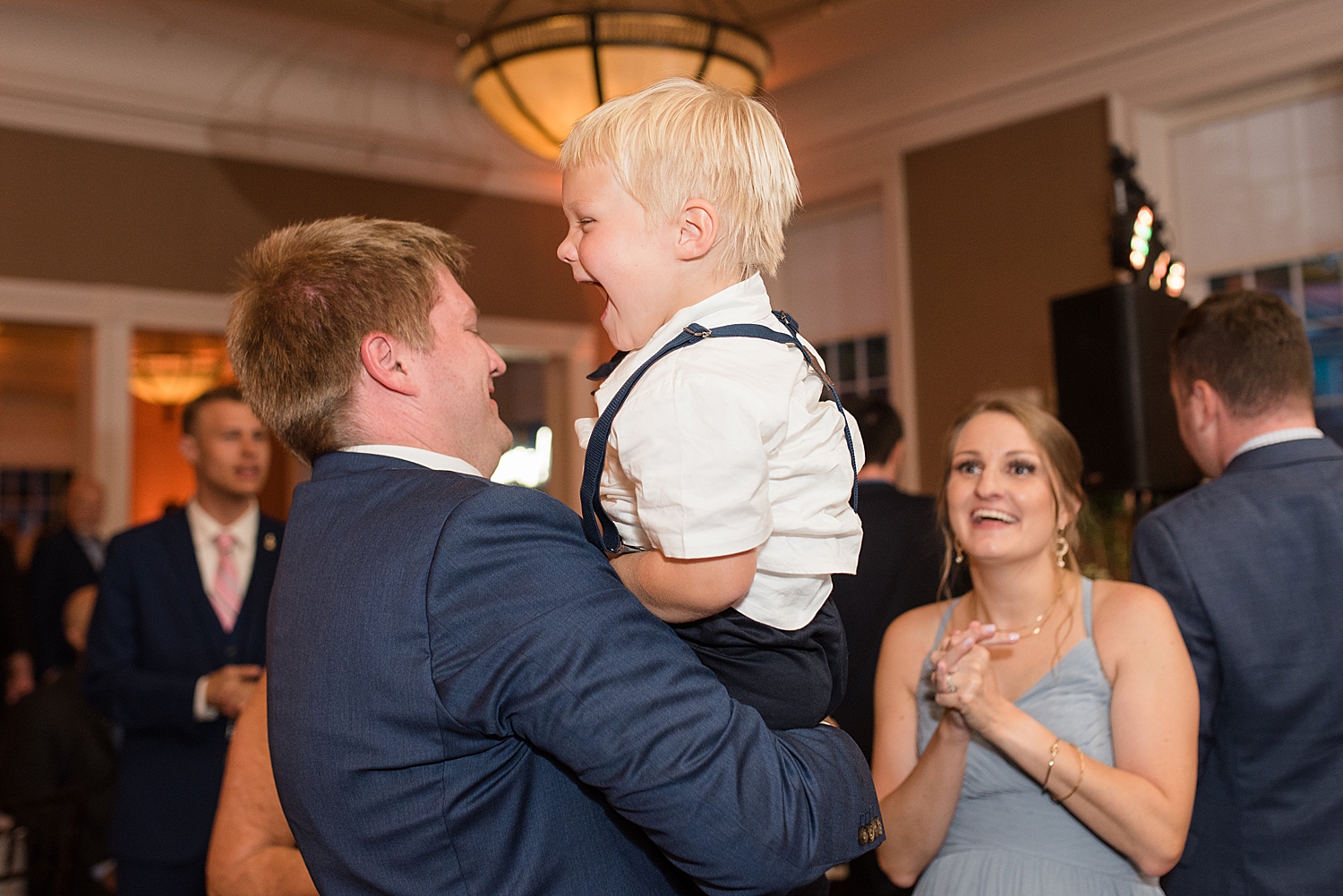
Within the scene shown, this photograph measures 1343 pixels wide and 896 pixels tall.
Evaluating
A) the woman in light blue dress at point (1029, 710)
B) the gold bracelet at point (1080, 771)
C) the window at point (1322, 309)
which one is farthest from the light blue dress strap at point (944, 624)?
the window at point (1322, 309)

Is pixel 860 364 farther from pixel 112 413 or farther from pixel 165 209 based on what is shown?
pixel 112 413

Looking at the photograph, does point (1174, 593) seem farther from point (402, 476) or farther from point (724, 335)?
point (402, 476)

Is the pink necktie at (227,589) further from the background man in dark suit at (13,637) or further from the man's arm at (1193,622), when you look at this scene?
the background man in dark suit at (13,637)

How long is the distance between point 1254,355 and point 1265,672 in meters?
0.63

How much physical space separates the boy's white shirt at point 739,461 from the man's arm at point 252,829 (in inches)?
28.2

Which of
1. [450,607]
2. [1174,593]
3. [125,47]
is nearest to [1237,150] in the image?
[1174,593]

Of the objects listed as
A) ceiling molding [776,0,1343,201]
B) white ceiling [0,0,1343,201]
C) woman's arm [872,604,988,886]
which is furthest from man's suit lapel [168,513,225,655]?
ceiling molding [776,0,1343,201]

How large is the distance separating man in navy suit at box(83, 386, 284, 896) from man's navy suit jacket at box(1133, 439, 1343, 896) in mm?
1988

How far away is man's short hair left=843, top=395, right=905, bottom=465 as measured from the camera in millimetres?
3217

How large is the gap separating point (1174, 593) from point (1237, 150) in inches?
132

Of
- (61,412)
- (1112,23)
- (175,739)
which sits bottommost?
(175,739)

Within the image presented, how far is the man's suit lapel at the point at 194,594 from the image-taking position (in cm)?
290

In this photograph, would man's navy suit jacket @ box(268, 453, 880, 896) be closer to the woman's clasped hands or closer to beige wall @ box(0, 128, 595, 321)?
the woman's clasped hands

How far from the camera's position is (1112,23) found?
4844 mm
